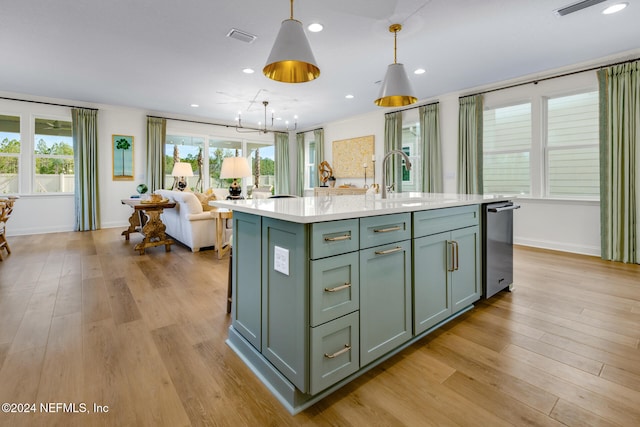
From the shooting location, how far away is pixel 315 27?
308cm

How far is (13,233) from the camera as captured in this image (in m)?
5.56

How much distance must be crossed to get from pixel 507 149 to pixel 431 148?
1259 millimetres

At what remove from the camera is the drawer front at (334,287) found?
127 cm

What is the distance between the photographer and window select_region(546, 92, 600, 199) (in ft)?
13.6

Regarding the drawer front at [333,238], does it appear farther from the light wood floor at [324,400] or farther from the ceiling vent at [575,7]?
the ceiling vent at [575,7]

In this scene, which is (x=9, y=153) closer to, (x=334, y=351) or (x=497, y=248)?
(x=334, y=351)

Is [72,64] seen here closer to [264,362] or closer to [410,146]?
[264,362]

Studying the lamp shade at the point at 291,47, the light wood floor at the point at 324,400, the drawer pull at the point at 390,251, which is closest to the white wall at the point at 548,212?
the light wood floor at the point at 324,400

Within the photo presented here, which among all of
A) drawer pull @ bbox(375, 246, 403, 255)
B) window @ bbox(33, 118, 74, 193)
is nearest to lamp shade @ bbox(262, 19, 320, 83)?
drawer pull @ bbox(375, 246, 403, 255)

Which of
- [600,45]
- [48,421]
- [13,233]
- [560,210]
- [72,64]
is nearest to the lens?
[48,421]

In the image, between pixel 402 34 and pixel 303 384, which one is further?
pixel 402 34

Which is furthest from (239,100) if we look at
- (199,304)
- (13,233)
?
(13,233)

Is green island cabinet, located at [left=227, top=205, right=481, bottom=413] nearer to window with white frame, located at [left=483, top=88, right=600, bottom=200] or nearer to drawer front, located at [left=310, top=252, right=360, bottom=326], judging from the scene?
drawer front, located at [left=310, top=252, right=360, bottom=326]

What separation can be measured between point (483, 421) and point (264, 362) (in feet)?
3.31
